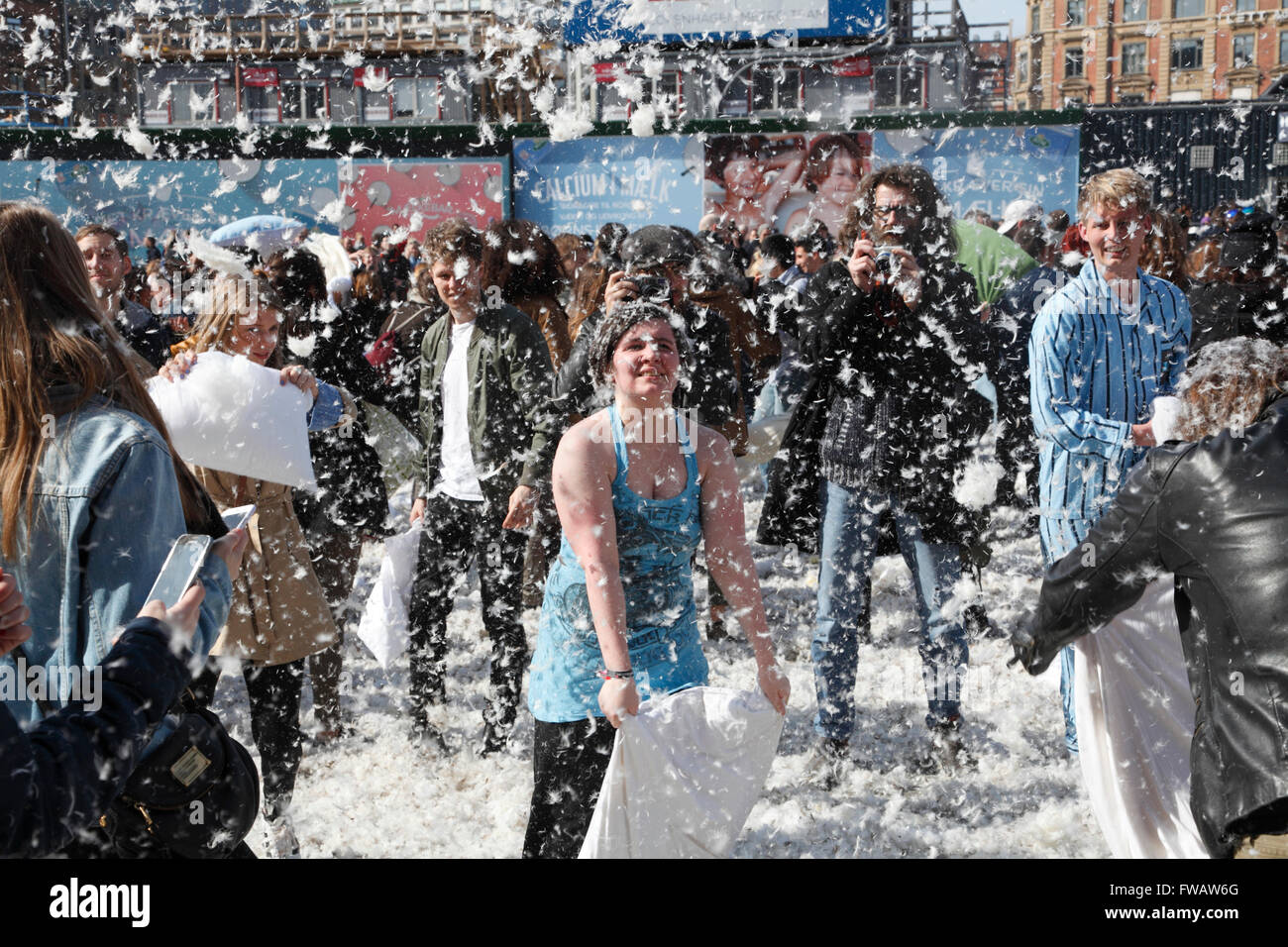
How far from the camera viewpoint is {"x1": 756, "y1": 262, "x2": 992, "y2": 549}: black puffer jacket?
345cm

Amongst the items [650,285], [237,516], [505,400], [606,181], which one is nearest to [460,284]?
[505,400]

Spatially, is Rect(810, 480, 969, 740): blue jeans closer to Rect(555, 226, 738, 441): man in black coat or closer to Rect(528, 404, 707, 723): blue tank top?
Rect(555, 226, 738, 441): man in black coat

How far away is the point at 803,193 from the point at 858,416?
41.0 feet

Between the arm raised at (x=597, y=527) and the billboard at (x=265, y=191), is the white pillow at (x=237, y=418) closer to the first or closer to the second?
the arm raised at (x=597, y=527)

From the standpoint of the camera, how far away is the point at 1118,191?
10.5 feet

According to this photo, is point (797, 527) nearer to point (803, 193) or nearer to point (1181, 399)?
point (1181, 399)

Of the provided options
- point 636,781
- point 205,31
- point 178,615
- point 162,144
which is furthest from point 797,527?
point 162,144

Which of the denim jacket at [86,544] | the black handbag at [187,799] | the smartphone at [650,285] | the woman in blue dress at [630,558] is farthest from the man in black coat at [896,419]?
the denim jacket at [86,544]

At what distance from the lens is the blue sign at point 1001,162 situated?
1059 centimetres

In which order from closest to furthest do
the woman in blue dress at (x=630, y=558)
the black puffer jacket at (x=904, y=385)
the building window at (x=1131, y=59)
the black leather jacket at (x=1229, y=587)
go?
the black leather jacket at (x=1229, y=587) → the woman in blue dress at (x=630, y=558) → the black puffer jacket at (x=904, y=385) → the building window at (x=1131, y=59)

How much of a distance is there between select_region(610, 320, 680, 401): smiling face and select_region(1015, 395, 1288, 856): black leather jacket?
3.43 ft

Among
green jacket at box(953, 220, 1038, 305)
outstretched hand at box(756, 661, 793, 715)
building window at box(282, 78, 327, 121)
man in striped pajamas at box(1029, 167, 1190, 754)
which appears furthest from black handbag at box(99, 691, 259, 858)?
building window at box(282, 78, 327, 121)

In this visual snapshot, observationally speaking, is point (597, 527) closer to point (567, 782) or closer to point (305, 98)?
point (567, 782)

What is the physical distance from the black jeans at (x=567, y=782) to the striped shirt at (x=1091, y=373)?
5.83 ft
